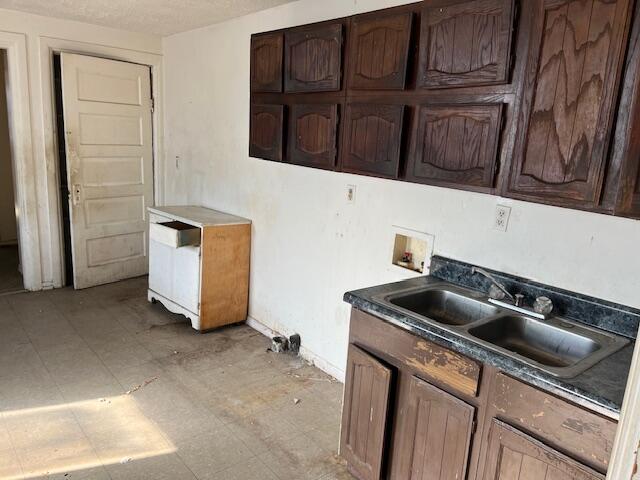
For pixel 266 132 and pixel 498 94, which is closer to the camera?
pixel 498 94

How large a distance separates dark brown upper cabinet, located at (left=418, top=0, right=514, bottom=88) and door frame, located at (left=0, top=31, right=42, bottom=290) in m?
3.18

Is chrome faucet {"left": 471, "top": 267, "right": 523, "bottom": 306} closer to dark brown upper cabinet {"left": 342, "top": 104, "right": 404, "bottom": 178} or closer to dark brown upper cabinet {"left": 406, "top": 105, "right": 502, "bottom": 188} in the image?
dark brown upper cabinet {"left": 406, "top": 105, "right": 502, "bottom": 188}

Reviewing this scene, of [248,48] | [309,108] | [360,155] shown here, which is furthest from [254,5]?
[360,155]

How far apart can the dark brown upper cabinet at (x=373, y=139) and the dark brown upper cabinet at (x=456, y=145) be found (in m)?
0.10

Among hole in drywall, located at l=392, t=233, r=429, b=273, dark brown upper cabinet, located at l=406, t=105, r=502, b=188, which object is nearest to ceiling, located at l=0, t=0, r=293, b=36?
dark brown upper cabinet, located at l=406, t=105, r=502, b=188

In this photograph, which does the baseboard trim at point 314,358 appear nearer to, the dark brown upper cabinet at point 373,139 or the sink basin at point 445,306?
the sink basin at point 445,306

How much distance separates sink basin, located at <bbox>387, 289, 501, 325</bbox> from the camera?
1.94 m

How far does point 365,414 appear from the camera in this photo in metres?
1.89

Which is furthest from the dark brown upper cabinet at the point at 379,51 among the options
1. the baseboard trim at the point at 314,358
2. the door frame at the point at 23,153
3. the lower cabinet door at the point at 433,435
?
the door frame at the point at 23,153

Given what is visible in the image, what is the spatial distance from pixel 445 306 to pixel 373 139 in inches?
35.2

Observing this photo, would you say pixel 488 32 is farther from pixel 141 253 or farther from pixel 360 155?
pixel 141 253

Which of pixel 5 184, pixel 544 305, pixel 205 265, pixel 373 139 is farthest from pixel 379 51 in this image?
pixel 5 184

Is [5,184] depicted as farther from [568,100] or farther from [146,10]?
[568,100]

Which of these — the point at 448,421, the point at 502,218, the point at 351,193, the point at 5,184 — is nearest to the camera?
the point at 448,421
